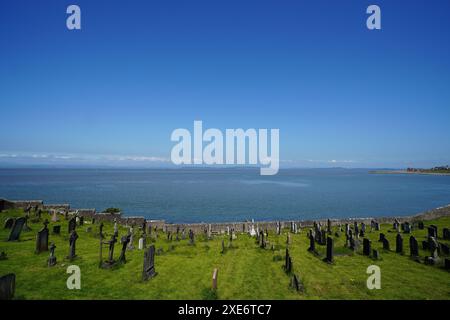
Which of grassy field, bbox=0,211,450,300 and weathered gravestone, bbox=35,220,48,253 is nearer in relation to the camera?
grassy field, bbox=0,211,450,300

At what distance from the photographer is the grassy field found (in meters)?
10.3

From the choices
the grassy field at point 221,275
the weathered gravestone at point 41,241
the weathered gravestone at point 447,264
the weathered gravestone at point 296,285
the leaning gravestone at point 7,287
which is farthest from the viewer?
the weathered gravestone at point 41,241

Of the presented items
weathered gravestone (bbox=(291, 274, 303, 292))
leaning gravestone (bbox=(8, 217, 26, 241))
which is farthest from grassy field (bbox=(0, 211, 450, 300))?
leaning gravestone (bbox=(8, 217, 26, 241))

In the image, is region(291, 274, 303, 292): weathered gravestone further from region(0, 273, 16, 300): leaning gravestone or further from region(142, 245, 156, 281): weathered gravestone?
region(0, 273, 16, 300): leaning gravestone

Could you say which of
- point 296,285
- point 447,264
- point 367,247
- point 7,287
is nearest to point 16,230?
point 7,287

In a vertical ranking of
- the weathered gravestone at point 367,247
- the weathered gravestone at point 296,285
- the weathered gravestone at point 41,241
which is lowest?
the weathered gravestone at point 367,247

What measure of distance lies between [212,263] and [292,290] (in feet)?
16.9

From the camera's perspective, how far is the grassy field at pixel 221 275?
10297mm

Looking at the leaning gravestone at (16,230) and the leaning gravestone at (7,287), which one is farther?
the leaning gravestone at (16,230)

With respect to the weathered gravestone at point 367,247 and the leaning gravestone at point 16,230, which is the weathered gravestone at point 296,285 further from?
the leaning gravestone at point 16,230

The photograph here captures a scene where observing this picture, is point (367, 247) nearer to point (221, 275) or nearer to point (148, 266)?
point (221, 275)

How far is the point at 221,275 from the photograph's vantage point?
1278cm

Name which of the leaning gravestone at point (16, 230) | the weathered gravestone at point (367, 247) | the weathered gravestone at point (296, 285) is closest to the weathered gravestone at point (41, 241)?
the leaning gravestone at point (16, 230)
